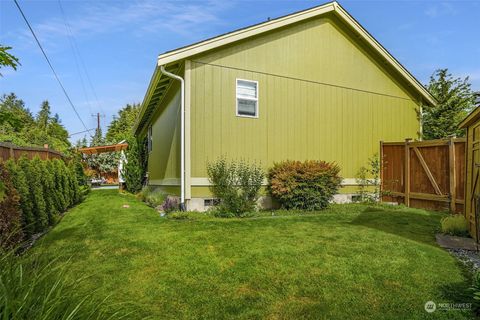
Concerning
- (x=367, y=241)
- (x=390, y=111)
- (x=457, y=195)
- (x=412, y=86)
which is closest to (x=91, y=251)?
(x=367, y=241)

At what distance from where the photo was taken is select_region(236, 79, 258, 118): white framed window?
349 inches

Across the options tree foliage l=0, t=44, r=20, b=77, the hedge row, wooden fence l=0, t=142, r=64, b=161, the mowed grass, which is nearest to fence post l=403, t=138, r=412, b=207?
the mowed grass

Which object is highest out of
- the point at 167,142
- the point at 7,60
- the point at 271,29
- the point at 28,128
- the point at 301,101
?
the point at 28,128

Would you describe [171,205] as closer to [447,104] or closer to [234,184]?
[234,184]

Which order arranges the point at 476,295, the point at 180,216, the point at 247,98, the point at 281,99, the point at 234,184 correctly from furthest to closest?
1. the point at 281,99
2. the point at 247,98
3. the point at 234,184
4. the point at 180,216
5. the point at 476,295

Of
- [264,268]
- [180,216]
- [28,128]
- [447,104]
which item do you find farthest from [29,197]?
[28,128]

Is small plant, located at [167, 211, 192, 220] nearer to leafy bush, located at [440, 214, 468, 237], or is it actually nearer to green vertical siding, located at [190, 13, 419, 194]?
green vertical siding, located at [190, 13, 419, 194]

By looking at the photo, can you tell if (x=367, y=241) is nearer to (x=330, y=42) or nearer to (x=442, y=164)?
(x=442, y=164)

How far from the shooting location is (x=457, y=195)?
8625 mm

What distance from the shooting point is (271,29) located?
9.13 m

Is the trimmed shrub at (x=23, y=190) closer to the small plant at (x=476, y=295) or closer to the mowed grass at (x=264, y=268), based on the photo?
the mowed grass at (x=264, y=268)

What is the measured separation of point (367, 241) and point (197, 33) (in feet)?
42.9

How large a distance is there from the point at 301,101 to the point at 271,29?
2.33 metres

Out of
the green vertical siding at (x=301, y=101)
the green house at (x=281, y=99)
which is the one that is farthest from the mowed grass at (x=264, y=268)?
the green vertical siding at (x=301, y=101)
